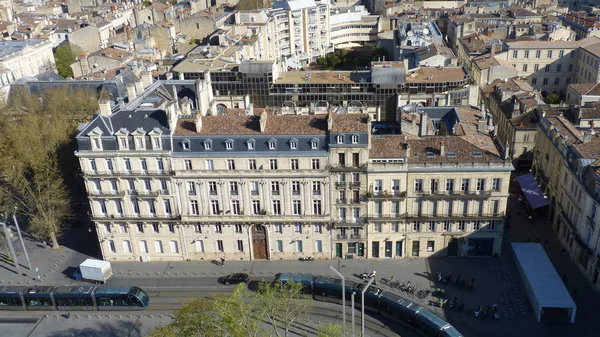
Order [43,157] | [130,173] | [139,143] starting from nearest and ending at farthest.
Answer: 1. [139,143]
2. [130,173]
3. [43,157]

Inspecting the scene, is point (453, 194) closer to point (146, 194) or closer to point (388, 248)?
point (388, 248)

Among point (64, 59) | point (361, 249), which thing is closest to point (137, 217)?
point (361, 249)

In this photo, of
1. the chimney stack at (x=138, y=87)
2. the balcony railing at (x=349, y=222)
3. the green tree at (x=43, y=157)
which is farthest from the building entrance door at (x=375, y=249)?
the green tree at (x=43, y=157)

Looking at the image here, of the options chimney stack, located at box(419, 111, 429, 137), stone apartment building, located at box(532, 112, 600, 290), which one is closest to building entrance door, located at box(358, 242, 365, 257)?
chimney stack, located at box(419, 111, 429, 137)

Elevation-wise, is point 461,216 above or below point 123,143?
below

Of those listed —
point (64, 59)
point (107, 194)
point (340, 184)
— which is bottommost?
point (107, 194)

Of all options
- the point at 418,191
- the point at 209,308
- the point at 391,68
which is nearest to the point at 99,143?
the point at 209,308

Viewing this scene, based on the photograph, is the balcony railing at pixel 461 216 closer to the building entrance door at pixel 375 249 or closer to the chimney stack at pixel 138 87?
the building entrance door at pixel 375 249
